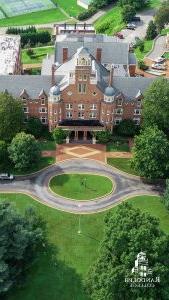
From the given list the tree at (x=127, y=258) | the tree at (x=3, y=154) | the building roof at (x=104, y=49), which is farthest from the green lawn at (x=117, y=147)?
the tree at (x=127, y=258)

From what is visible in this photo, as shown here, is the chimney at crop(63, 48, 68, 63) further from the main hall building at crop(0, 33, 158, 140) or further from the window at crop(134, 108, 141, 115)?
the window at crop(134, 108, 141, 115)

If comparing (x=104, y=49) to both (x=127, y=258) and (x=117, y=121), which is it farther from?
(x=127, y=258)

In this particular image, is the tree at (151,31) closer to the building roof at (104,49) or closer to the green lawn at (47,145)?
the building roof at (104,49)

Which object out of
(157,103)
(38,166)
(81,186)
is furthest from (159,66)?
(81,186)

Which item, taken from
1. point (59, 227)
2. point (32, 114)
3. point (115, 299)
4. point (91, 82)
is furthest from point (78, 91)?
point (115, 299)

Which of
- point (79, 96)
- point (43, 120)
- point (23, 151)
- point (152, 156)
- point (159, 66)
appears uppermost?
point (159, 66)
